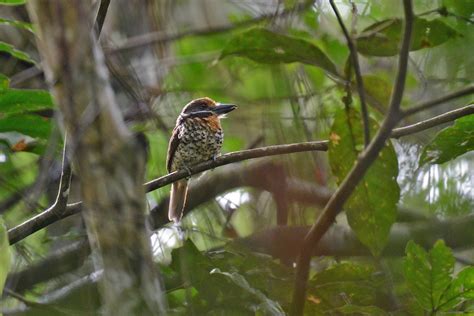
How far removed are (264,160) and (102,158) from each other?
134 cm

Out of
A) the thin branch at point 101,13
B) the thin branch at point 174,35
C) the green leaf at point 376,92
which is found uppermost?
the thin branch at point 174,35

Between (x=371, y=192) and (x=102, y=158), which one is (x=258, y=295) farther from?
(x=102, y=158)

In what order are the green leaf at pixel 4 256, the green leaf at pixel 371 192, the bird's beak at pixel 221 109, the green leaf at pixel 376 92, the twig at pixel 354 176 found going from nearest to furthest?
the green leaf at pixel 4 256 < the twig at pixel 354 176 < the green leaf at pixel 371 192 < the green leaf at pixel 376 92 < the bird's beak at pixel 221 109

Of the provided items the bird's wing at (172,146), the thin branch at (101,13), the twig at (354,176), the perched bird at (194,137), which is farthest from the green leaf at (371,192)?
the bird's wing at (172,146)

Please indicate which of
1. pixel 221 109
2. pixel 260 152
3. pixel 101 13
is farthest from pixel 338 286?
pixel 221 109

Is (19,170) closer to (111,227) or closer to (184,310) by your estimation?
(184,310)

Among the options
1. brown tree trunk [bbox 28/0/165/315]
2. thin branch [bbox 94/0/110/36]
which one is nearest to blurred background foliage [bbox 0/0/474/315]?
brown tree trunk [bbox 28/0/165/315]

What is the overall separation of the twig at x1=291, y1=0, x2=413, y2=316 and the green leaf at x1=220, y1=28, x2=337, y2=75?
1.74 ft

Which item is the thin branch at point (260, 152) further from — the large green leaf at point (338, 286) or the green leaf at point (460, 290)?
the green leaf at point (460, 290)

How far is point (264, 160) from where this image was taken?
2.78m

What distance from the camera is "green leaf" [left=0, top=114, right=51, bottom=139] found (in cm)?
228

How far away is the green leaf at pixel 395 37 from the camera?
236cm

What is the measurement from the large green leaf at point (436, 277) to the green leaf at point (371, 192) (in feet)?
0.66

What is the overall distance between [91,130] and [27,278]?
122 centimetres
